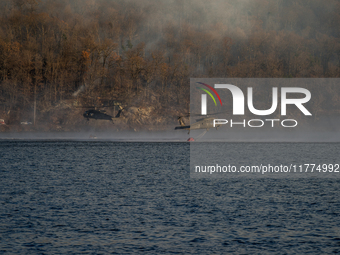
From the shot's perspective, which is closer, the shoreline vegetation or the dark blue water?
the dark blue water

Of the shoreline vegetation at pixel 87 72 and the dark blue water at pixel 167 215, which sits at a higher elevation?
the shoreline vegetation at pixel 87 72

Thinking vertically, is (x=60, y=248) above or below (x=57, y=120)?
below

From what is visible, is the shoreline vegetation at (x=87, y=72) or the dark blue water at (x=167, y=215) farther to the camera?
the shoreline vegetation at (x=87, y=72)

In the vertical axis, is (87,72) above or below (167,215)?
above

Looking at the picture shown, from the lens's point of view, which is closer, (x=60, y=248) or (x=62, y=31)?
(x=60, y=248)

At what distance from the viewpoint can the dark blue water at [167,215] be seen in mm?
19969

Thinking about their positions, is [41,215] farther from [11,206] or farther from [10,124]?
[10,124]

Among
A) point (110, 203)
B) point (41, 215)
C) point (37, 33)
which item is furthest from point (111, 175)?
point (37, 33)

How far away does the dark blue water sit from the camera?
19969mm

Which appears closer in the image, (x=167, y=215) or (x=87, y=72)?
(x=167, y=215)

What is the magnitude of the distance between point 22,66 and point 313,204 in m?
143

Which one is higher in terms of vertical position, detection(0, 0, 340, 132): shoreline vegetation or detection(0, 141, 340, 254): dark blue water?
detection(0, 0, 340, 132): shoreline vegetation

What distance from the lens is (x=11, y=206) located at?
28.5 meters

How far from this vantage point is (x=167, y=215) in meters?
26.0
